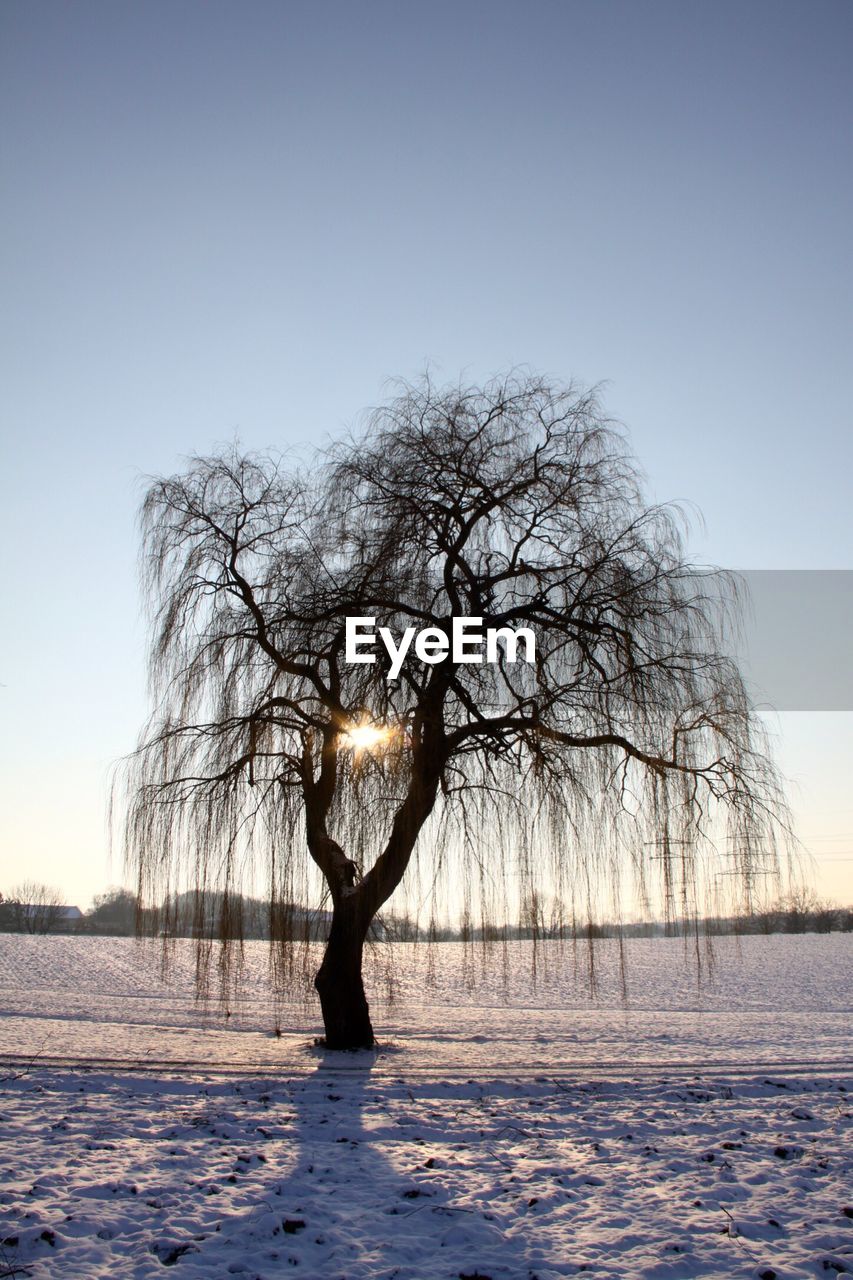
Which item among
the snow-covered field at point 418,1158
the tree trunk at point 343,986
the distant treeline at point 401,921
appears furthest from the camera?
the tree trunk at point 343,986

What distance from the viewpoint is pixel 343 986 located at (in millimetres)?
10867

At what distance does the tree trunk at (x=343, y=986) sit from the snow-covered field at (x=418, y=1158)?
48cm

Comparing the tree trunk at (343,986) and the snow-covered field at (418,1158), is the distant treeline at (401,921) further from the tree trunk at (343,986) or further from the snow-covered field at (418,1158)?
the snow-covered field at (418,1158)

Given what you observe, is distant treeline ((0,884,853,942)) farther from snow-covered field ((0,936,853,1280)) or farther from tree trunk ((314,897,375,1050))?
snow-covered field ((0,936,853,1280))

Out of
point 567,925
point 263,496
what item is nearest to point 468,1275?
point 567,925

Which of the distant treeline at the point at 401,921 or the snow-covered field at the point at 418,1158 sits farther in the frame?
the distant treeline at the point at 401,921

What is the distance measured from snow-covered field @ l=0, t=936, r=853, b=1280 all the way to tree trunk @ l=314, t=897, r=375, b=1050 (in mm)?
483

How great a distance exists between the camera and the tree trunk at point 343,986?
1068cm

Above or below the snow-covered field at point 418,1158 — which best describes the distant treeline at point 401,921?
above

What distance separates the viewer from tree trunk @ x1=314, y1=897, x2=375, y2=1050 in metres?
10.7

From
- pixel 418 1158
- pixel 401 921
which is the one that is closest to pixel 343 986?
pixel 401 921

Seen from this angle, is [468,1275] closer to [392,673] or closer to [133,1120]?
[133,1120]

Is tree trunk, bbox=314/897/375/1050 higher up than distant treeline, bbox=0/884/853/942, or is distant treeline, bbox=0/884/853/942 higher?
distant treeline, bbox=0/884/853/942

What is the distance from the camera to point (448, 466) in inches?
417
